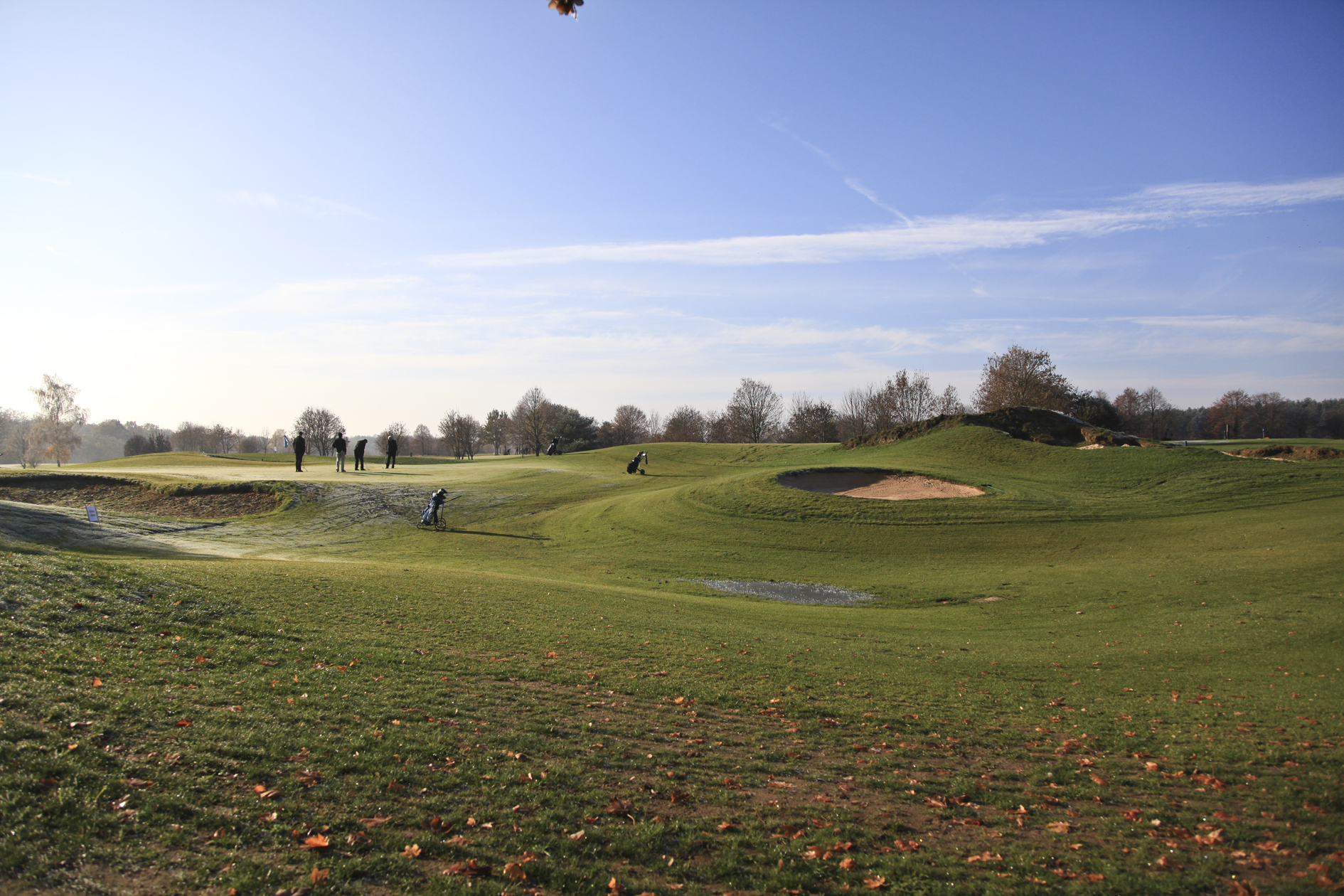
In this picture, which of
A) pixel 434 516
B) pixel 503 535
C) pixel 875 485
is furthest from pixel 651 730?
pixel 875 485

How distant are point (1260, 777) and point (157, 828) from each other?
958 centimetres

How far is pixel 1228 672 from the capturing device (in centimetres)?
1052

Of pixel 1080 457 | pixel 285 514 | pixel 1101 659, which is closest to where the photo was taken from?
pixel 1101 659

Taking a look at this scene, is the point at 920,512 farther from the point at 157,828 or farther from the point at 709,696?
the point at 157,828

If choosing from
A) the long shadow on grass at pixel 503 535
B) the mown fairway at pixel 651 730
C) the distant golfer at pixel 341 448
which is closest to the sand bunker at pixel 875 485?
the mown fairway at pixel 651 730

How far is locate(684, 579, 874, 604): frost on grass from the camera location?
18.6m

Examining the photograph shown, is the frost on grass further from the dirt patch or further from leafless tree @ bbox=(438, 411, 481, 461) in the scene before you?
leafless tree @ bbox=(438, 411, 481, 461)

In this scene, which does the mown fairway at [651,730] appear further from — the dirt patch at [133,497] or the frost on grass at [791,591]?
the dirt patch at [133,497]

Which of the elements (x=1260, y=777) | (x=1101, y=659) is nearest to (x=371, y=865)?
(x=1260, y=777)

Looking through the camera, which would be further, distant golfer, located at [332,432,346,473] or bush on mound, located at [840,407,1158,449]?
bush on mound, located at [840,407,1158,449]

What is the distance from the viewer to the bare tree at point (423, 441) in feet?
556

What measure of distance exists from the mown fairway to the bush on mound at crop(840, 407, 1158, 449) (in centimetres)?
2149

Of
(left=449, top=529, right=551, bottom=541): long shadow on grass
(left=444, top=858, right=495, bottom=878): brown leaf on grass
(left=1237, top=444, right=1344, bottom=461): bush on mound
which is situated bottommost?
(left=449, top=529, right=551, bottom=541): long shadow on grass

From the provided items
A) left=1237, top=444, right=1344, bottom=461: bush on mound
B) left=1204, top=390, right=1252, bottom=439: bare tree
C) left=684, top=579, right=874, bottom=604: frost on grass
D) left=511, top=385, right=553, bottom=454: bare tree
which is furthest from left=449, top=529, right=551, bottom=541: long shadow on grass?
left=1204, top=390, right=1252, bottom=439: bare tree
